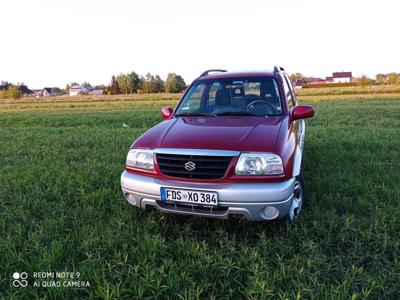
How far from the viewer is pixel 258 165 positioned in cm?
274

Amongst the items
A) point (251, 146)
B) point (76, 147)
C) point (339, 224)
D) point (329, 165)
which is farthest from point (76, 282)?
point (76, 147)

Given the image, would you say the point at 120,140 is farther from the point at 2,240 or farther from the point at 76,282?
the point at 76,282

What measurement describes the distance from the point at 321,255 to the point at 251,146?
112cm

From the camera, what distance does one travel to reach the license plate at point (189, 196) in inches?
107

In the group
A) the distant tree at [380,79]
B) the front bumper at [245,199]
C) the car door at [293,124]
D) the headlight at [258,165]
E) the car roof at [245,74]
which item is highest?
the distant tree at [380,79]

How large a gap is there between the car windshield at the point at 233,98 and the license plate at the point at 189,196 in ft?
4.35

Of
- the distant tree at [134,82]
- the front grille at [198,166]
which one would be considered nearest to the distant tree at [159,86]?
the distant tree at [134,82]

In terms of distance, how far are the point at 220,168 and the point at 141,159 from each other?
0.87 m

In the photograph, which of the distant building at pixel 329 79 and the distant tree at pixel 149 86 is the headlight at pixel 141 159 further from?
the distant building at pixel 329 79

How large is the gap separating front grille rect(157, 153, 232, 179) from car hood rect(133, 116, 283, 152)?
10 cm

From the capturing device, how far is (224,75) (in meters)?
4.42

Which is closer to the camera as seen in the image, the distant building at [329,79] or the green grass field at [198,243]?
the green grass field at [198,243]

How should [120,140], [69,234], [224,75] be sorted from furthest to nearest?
[120,140] → [224,75] → [69,234]

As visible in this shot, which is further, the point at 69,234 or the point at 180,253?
the point at 69,234
